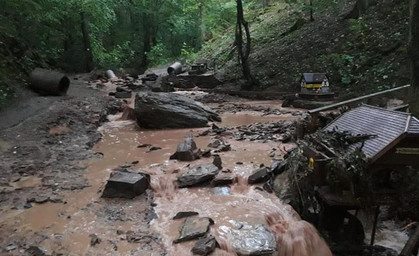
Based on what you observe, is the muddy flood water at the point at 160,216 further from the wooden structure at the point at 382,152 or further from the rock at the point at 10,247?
the wooden structure at the point at 382,152

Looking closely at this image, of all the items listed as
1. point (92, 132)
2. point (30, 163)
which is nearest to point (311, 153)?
point (30, 163)

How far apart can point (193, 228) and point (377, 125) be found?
10.3 feet

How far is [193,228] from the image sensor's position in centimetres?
544

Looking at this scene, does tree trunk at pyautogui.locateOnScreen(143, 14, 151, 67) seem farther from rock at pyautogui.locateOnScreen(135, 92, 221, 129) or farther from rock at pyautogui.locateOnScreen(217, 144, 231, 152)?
rock at pyautogui.locateOnScreen(217, 144, 231, 152)

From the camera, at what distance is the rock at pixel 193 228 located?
5.25 meters

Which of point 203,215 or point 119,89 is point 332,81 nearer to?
point 119,89

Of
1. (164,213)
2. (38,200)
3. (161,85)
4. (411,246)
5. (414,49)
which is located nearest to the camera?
(411,246)

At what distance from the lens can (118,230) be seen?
5.59m

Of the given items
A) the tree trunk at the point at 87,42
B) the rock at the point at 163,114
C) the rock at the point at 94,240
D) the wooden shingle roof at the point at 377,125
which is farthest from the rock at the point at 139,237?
the tree trunk at the point at 87,42

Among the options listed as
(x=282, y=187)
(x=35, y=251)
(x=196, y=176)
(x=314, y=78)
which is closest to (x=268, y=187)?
(x=282, y=187)

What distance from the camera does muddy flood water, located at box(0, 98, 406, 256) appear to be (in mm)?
5090

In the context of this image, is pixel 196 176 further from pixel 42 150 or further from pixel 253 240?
pixel 42 150

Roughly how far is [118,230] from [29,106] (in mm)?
8809

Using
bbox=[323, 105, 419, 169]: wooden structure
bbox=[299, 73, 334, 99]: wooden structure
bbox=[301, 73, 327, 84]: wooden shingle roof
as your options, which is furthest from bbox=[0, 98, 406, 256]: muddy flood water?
bbox=[301, 73, 327, 84]: wooden shingle roof
